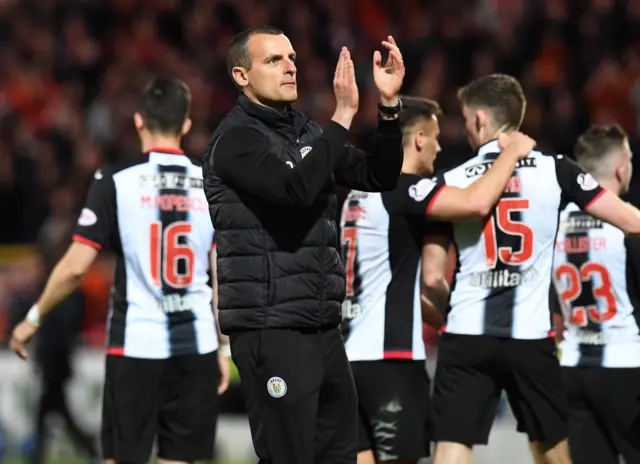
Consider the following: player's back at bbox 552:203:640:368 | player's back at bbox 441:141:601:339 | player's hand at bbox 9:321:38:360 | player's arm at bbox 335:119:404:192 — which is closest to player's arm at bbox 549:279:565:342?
player's back at bbox 552:203:640:368

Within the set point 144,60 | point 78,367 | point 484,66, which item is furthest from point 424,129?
point 144,60

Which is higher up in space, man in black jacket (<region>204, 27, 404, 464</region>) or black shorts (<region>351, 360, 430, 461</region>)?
man in black jacket (<region>204, 27, 404, 464</region>)

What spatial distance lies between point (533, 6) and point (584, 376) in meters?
7.76

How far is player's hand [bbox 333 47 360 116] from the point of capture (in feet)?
16.0

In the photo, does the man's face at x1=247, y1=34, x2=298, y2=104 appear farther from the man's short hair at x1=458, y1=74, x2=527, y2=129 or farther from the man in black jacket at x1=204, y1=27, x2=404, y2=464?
the man's short hair at x1=458, y1=74, x2=527, y2=129

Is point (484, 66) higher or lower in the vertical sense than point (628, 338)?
higher

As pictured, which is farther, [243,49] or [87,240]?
[87,240]

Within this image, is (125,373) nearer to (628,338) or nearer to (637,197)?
(628,338)

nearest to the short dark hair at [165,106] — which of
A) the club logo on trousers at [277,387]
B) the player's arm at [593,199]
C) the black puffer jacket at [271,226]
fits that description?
the black puffer jacket at [271,226]

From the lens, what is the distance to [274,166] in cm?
486

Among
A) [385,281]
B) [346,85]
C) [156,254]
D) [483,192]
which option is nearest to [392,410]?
[385,281]

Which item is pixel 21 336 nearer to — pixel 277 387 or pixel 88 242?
pixel 88 242

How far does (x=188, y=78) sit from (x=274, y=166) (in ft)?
31.5

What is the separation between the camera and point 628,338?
22.1 ft
